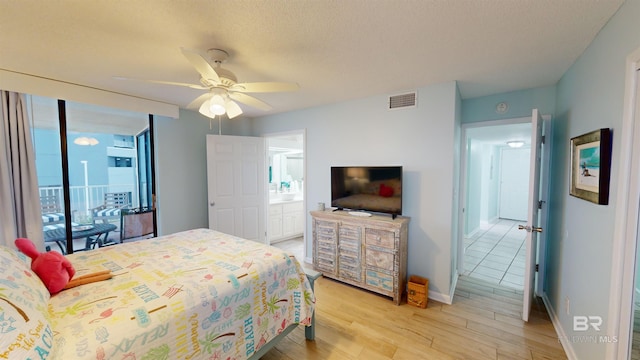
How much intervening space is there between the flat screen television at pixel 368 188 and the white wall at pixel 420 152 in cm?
20

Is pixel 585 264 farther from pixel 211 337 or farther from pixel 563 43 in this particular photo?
pixel 211 337

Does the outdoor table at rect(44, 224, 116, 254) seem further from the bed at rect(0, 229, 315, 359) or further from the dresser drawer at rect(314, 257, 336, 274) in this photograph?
the dresser drawer at rect(314, 257, 336, 274)

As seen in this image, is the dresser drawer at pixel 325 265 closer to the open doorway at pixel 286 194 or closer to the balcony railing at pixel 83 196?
the open doorway at pixel 286 194

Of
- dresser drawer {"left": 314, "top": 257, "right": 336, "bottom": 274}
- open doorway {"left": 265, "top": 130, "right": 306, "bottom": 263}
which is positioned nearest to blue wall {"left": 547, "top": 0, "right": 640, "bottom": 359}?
dresser drawer {"left": 314, "top": 257, "right": 336, "bottom": 274}

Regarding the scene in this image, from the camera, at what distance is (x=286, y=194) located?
5.16 m

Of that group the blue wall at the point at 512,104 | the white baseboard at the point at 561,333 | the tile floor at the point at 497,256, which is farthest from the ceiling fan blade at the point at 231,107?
the tile floor at the point at 497,256

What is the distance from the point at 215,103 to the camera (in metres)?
1.96

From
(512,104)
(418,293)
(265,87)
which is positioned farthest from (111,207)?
(512,104)

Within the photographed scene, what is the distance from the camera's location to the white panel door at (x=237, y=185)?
387cm

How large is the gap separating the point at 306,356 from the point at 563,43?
3036mm

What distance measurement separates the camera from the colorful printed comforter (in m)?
1.12

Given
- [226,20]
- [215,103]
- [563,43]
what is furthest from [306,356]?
[563,43]

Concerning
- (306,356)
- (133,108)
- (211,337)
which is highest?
(133,108)

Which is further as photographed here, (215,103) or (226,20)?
(215,103)
